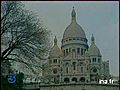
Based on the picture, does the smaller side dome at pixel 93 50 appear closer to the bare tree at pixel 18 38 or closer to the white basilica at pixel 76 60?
the white basilica at pixel 76 60

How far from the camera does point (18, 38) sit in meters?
22.1

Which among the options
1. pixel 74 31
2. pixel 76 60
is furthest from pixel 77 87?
pixel 74 31

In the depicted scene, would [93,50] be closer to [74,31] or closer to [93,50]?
[93,50]

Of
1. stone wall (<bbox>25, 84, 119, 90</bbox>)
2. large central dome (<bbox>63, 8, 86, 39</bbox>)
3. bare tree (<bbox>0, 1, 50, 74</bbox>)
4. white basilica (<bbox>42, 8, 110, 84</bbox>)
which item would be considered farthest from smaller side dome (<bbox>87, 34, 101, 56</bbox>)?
bare tree (<bbox>0, 1, 50, 74</bbox>)

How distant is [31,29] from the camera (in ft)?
74.6

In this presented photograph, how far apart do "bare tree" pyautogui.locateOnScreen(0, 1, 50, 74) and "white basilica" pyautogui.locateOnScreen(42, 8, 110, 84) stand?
56764mm

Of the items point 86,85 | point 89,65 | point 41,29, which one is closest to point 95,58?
point 89,65

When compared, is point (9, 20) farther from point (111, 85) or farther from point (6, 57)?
point (111, 85)

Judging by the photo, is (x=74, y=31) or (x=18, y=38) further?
(x=74, y=31)

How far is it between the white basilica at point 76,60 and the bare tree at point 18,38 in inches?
2235

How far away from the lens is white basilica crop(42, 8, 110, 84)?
274ft

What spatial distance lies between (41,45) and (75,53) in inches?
2480

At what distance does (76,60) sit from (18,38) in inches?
2500

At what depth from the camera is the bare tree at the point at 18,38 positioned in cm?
2200
